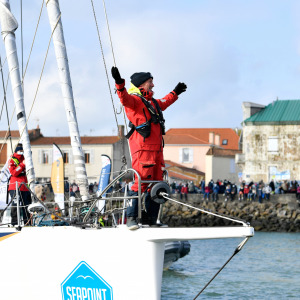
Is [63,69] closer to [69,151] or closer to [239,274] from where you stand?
[239,274]

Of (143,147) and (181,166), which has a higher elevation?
(143,147)

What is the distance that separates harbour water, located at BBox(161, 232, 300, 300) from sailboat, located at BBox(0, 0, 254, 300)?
7.12 meters

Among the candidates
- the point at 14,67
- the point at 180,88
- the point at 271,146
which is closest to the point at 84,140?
the point at 271,146

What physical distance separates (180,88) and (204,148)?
75.8 m

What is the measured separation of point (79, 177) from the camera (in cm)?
1125

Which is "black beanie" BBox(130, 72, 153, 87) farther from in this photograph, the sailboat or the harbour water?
the harbour water

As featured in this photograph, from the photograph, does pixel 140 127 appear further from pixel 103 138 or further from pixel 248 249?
pixel 103 138

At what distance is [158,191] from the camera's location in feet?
27.0

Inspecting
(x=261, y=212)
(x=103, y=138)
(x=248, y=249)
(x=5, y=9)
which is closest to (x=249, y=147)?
(x=261, y=212)

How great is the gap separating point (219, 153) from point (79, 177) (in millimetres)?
66872

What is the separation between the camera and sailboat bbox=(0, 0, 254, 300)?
7965mm

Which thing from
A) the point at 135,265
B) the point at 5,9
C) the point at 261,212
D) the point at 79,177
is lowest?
the point at 261,212

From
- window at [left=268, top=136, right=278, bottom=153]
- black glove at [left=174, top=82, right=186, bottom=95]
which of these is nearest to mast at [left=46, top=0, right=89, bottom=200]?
black glove at [left=174, top=82, right=186, bottom=95]

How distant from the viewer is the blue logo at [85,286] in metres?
8.30
